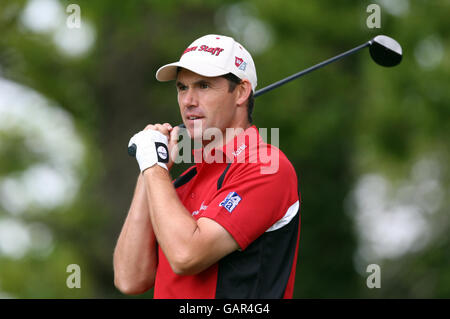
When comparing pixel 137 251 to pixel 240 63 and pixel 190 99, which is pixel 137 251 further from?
pixel 240 63

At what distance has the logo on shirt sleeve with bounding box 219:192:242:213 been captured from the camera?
2.87 meters

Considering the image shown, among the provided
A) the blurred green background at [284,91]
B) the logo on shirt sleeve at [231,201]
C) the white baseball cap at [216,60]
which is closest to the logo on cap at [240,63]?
the white baseball cap at [216,60]

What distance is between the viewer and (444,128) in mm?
10297

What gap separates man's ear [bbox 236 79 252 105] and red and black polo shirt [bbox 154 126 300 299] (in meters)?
0.30

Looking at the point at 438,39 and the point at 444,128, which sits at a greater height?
the point at 438,39

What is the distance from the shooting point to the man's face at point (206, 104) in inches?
128

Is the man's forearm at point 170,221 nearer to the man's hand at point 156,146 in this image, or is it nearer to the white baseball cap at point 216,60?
the man's hand at point 156,146

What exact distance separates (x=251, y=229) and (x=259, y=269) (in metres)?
0.18

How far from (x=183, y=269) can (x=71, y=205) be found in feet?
36.2

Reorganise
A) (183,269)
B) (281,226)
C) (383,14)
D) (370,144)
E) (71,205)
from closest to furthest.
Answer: (183,269) → (281,226) → (383,14) → (370,144) → (71,205)

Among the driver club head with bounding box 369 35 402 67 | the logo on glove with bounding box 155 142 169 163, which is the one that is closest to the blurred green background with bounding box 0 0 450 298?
the driver club head with bounding box 369 35 402 67
